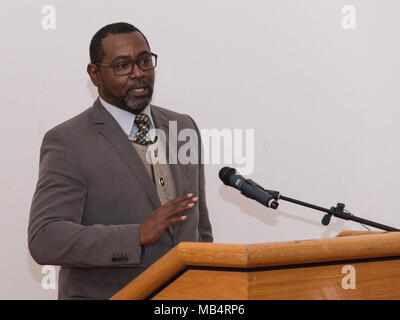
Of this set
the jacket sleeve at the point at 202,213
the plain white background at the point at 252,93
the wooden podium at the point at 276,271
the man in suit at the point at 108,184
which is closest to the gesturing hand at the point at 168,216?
the man in suit at the point at 108,184

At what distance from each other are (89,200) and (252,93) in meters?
1.75

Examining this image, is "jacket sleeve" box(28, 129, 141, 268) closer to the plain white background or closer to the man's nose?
the man's nose

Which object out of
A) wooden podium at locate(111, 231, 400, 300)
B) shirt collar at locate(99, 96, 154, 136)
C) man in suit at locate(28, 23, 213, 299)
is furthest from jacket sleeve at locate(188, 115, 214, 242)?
wooden podium at locate(111, 231, 400, 300)

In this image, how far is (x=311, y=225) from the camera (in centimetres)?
382

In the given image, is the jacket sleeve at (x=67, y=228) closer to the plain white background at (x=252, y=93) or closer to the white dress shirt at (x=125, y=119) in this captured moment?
the white dress shirt at (x=125, y=119)

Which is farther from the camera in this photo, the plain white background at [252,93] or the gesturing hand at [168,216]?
the plain white background at [252,93]

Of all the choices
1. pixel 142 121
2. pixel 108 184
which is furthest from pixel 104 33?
pixel 108 184

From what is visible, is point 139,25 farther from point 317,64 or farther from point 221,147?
point 317,64

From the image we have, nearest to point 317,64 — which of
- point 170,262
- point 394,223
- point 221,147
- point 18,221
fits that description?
point 221,147

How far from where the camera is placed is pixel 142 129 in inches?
98.5

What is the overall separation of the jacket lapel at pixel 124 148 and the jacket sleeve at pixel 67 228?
0.16 meters

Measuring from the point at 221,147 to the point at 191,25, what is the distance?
0.78m

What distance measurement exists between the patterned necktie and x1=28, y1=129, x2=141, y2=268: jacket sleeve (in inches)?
11.3

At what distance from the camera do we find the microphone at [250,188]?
179 centimetres
